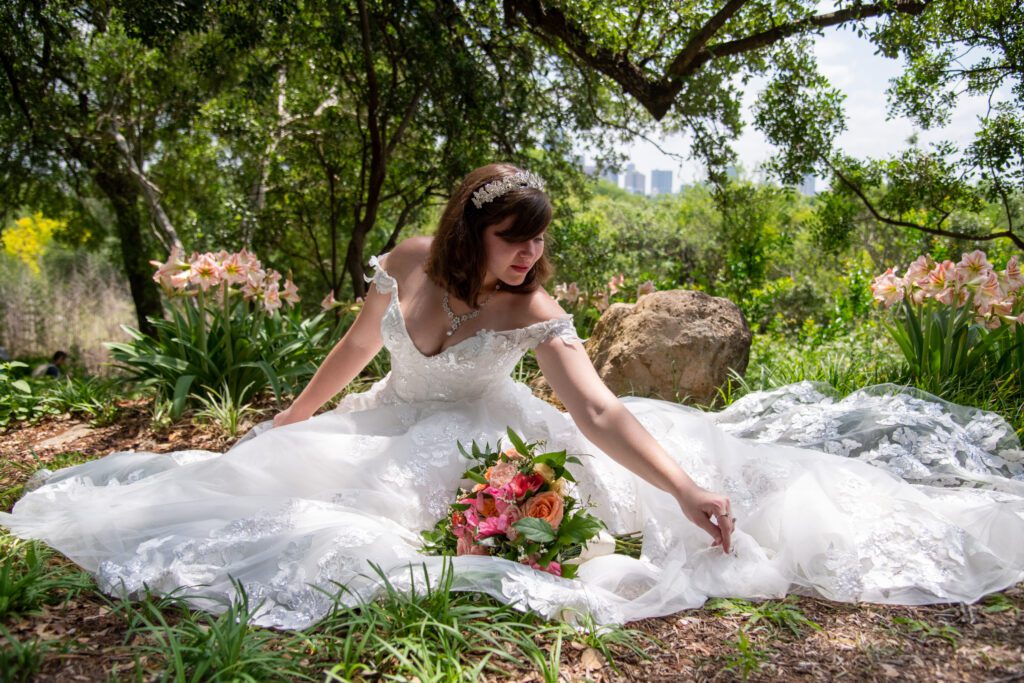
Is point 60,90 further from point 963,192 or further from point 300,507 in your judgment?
point 963,192

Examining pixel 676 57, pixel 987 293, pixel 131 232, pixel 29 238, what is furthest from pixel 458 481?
pixel 29 238

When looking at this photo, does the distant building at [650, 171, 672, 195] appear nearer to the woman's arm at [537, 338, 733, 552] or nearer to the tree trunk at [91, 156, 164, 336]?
the woman's arm at [537, 338, 733, 552]

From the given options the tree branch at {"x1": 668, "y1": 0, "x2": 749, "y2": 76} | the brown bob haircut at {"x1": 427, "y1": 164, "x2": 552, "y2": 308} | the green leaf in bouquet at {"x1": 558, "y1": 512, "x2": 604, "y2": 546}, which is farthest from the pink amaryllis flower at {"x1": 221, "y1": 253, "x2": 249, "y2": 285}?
the tree branch at {"x1": 668, "y1": 0, "x2": 749, "y2": 76}

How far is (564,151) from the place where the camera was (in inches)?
254

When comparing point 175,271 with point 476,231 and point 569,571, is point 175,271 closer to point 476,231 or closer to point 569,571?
point 476,231

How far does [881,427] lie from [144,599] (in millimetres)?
3080

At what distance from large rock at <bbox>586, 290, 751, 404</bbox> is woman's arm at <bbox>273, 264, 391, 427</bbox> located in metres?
2.02

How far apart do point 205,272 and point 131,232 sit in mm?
5736

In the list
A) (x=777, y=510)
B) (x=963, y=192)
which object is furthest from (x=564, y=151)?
(x=777, y=510)

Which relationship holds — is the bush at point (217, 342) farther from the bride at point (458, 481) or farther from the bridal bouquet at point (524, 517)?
the bridal bouquet at point (524, 517)

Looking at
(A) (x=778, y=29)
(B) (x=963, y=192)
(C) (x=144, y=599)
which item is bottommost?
(C) (x=144, y=599)

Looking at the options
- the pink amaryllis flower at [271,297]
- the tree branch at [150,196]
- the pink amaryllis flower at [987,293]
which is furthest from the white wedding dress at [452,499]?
the tree branch at [150,196]

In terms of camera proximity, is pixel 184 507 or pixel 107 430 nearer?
pixel 184 507

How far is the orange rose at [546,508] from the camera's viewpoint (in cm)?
224
